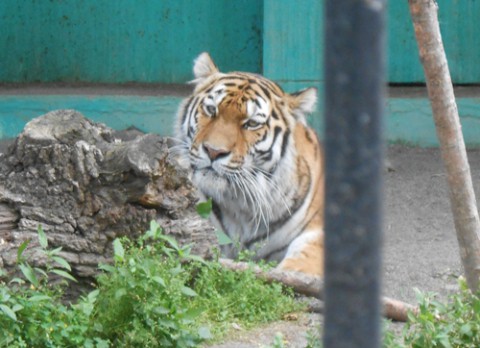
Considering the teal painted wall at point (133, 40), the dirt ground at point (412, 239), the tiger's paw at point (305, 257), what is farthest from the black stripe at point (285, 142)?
the teal painted wall at point (133, 40)

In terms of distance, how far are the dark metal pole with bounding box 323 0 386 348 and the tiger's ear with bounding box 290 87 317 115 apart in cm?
447

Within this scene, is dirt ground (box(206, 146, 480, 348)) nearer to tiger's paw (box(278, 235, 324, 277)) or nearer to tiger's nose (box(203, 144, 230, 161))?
tiger's paw (box(278, 235, 324, 277))

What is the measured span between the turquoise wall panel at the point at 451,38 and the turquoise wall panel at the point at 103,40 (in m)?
1.55

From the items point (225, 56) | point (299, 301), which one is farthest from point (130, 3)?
point (299, 301)

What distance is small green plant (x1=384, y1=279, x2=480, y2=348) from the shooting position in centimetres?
285

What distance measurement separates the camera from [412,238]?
577 cm

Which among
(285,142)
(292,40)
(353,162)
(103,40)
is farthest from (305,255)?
(103,40)

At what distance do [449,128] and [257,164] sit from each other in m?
1.66

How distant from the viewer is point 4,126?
26.2ft

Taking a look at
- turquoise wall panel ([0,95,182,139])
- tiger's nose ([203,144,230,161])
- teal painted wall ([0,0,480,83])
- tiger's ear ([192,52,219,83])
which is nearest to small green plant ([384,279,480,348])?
tiger's nose ([203,144,230,161])

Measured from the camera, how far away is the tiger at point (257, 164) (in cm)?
481

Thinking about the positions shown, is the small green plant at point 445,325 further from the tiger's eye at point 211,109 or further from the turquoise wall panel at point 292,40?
the turquoise wall panel at point 292,40

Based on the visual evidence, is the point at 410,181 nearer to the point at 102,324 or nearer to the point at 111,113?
the point at 111,113

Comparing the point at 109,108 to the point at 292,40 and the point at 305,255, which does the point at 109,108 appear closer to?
the point at 292,40
